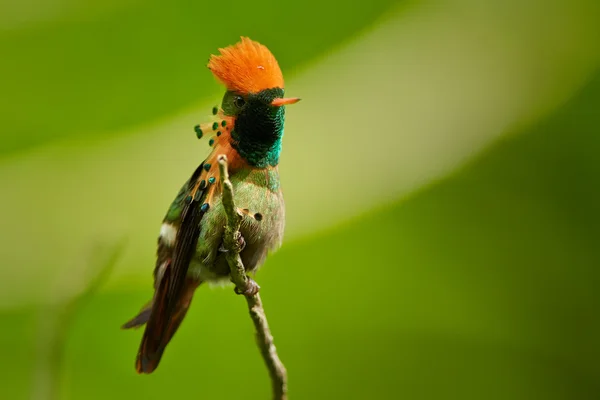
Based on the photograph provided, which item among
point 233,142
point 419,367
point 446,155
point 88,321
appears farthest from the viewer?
point 419,367

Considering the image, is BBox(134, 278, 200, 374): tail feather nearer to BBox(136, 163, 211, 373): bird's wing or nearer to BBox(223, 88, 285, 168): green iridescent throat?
BBox(136, 163, 211, 373): bird's wing

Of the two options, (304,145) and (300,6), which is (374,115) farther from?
(300,6)

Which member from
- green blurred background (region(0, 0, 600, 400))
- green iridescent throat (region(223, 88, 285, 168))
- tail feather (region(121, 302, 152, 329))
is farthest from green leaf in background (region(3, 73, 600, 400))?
green iridescent throat (region(223, 88, 285, 168))

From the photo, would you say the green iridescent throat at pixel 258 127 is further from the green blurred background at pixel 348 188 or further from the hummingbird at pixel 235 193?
the green blurred background at pixel 348 188

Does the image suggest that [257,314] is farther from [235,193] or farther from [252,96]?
[252,96]

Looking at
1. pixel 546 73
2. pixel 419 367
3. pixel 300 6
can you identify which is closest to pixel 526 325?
pixel 419 367

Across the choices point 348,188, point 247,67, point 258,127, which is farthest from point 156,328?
point 348,188

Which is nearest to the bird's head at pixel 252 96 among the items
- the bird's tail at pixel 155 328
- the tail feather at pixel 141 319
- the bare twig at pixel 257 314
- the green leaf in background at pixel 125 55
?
the bare twig at pixel 257 314
